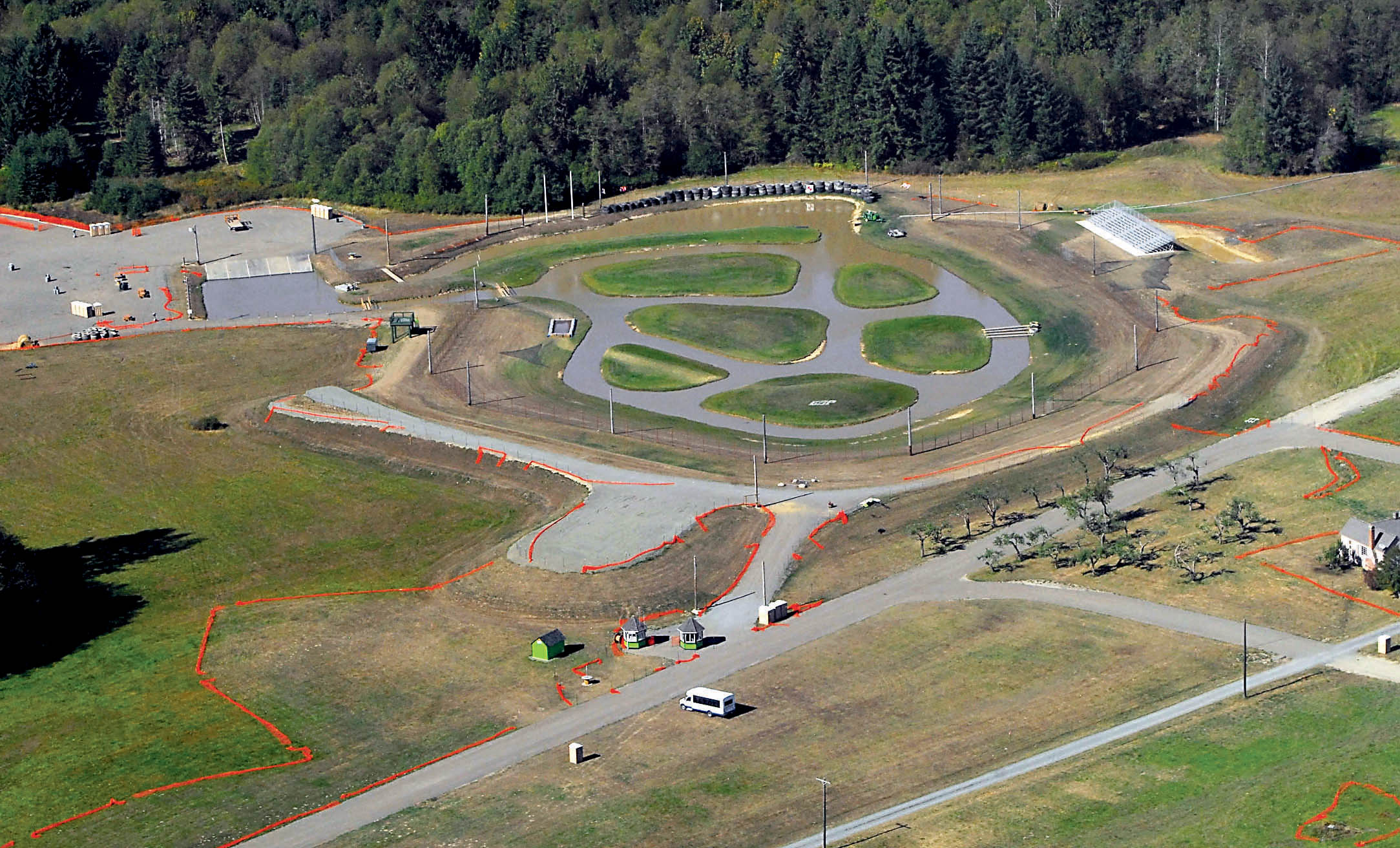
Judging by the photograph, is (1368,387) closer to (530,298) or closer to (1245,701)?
(1245,701)

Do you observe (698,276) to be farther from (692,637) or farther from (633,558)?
(692,637)

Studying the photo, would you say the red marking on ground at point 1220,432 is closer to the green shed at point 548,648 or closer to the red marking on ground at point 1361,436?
the red marking on ground at point 1361,436

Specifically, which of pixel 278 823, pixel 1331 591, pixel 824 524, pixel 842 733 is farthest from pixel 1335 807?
pixel 278 823

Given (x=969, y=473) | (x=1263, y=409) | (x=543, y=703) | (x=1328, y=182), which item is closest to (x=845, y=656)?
(x=543, y=703)

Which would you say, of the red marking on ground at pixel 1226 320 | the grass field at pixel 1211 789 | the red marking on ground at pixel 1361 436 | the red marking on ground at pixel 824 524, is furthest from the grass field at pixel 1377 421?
the grass field at pixel 1211 789

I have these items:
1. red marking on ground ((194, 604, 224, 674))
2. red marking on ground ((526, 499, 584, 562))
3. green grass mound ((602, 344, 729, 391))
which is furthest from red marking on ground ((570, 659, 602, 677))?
green grass mound ((602, 344, 729, 391))

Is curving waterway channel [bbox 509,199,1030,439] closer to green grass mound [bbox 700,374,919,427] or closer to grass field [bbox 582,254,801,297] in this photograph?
green grass mound [bbox 700,374,919,427]

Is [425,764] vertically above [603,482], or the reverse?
[603,482]
